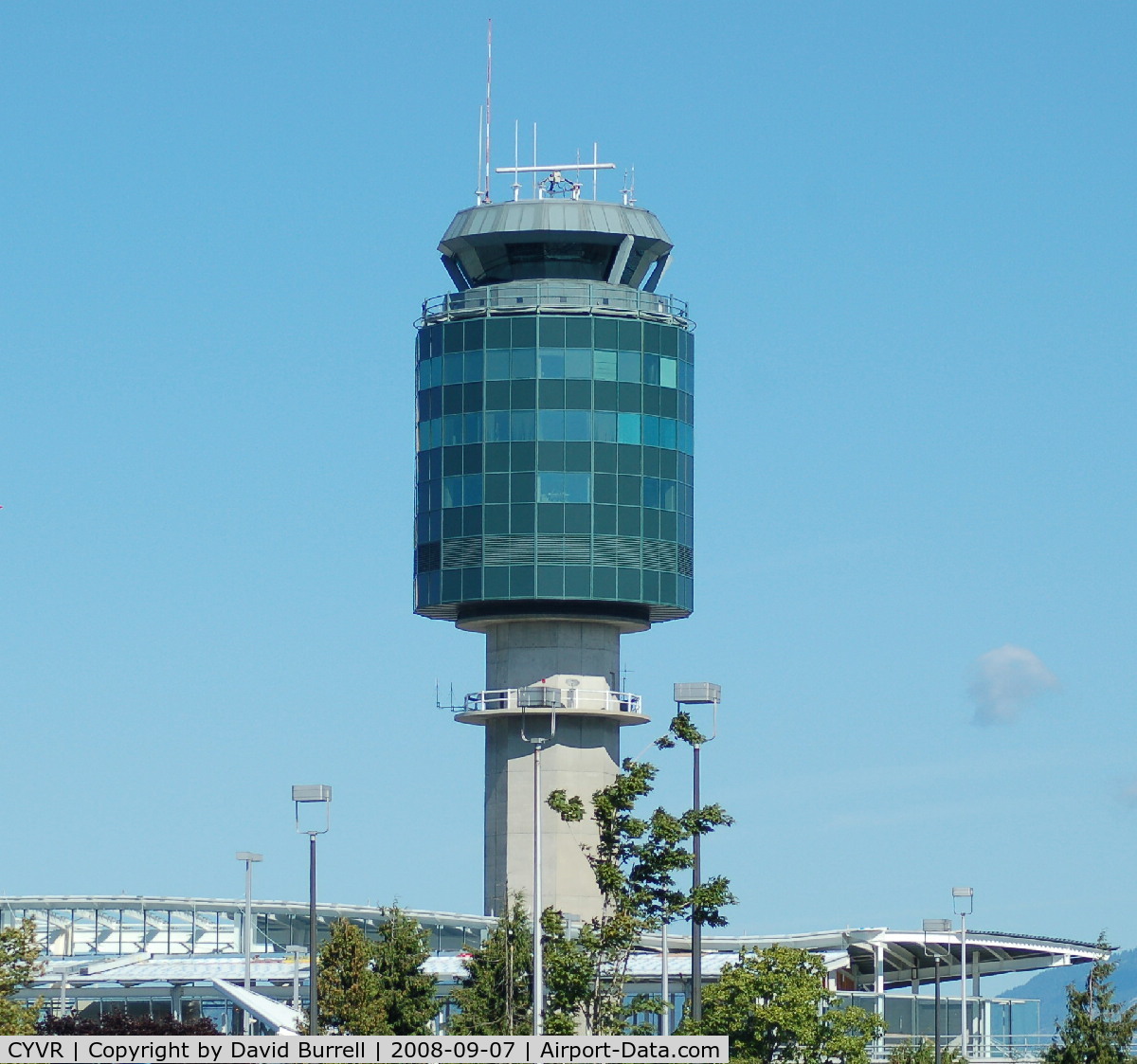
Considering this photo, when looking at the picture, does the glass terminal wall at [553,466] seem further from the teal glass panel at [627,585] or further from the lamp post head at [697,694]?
the lamp post head at [697,694]

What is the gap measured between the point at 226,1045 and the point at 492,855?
7669 centimetres

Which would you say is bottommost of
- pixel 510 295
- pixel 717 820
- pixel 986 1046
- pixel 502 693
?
pixel 986 1046

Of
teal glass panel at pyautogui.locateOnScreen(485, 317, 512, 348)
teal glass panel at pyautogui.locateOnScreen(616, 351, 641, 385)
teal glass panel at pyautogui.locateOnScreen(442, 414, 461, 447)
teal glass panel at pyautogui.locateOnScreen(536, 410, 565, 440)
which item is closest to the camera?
teal glass panel at pyautogui.locateOnScreen(536, 410, 565, 440)

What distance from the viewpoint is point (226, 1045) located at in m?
55.1

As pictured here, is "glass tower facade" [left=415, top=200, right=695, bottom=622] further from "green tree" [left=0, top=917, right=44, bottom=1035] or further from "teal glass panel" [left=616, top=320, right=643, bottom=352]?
"green tree" [left=0, top=917, right=44, bottom=1035]

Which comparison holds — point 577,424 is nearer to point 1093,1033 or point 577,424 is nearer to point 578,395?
point 578,395

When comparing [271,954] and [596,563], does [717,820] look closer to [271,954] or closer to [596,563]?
[596,563]

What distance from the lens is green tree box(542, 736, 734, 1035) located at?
80.9m

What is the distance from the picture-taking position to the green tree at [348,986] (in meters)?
86.8

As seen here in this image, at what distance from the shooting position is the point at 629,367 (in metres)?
133

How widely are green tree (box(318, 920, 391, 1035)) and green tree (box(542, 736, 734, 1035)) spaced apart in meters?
6.39

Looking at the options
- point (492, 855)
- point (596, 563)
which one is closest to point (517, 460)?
point (596, 563)

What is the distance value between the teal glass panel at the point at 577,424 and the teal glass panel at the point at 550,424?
0.19m

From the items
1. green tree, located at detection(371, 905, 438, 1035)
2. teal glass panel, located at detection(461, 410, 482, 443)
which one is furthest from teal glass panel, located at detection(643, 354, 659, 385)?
green tree, located at detection(371, 905, 438, 1035)
